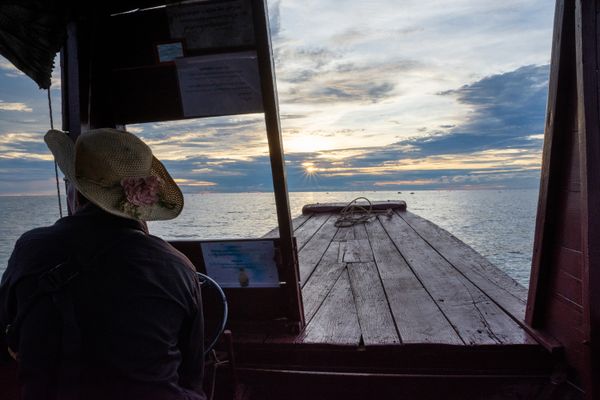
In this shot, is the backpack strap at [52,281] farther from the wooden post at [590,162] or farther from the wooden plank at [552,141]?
the wooden plank at [552,141]

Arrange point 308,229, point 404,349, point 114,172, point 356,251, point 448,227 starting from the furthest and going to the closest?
point 448,227 → point 308,229 → point 356,251 → point 404,349 → point 114,172

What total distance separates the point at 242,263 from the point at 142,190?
146 centimetres

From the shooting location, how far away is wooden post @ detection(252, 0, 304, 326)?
236 centimetres

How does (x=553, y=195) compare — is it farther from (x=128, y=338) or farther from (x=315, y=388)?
(x=128, y=338)

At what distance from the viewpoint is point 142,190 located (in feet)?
4.70

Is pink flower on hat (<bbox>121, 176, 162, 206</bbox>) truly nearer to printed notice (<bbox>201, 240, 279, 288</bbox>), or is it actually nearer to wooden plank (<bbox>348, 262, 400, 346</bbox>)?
printed notice (<bbox>201, 240, 279, 288</bbox>)

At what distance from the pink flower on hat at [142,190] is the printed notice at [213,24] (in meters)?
1.34

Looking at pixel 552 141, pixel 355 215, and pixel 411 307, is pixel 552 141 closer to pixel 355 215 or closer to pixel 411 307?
pixel 411 307

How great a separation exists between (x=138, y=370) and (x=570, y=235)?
95.0 inches

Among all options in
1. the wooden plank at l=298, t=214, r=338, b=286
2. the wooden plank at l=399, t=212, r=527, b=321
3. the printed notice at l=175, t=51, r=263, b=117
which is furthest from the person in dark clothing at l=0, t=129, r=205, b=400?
the wooden plank at l=298, t=214, r=338, b=286

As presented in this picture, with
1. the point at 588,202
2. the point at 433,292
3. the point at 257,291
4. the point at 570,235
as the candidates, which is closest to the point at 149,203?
the point at 257,291

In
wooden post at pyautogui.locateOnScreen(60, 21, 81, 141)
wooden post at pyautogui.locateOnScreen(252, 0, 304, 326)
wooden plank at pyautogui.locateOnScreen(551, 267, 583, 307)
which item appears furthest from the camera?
wooden post at pyautogui.locateOnScreen(60, 21, 81, 141)

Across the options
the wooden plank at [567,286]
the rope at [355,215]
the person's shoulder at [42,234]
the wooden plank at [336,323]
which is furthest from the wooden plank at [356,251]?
the person's shoulder at [42,234]

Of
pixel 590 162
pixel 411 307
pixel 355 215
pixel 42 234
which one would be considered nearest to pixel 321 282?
pixel 411 307
